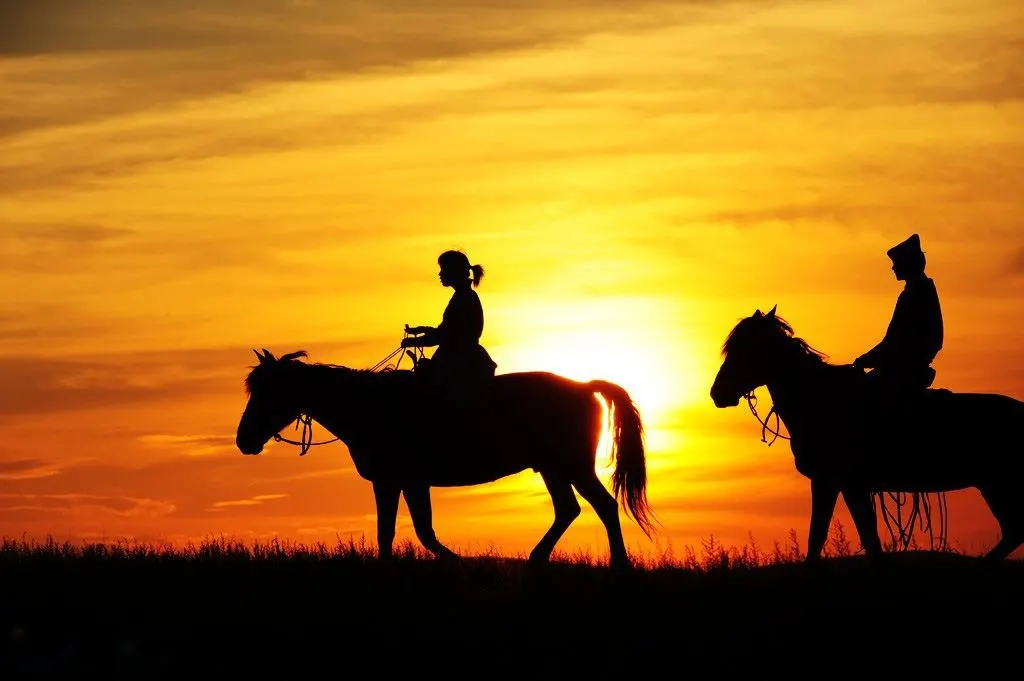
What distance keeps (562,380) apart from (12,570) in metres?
6.61

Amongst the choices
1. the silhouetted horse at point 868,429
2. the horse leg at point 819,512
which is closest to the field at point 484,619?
the horse leg at point 819,512

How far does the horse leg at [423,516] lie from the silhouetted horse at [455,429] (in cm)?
2

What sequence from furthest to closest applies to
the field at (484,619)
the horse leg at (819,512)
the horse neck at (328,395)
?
1. the horse neck at (328,395)
2. the horse leg at (819,512)
3. the field at (484,619)

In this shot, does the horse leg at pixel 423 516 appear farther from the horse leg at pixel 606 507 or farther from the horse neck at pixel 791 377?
the horse neck at pixel 791 377

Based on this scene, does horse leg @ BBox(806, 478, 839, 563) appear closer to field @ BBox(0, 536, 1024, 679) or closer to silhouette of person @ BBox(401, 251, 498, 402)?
field @ BBox(0, 536, 1024, 679)

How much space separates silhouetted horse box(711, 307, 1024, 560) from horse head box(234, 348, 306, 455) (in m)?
5.06

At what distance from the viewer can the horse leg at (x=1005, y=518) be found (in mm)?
18125

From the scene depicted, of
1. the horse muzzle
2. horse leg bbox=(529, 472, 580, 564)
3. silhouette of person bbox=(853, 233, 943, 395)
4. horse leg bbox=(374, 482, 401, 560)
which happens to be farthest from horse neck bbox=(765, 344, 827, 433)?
the horse muzzle

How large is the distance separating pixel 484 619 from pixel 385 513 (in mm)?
3969

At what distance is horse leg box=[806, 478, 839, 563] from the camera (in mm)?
17281

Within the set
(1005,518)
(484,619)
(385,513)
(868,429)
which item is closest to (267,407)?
(385,513)

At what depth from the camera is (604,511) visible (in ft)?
59.4

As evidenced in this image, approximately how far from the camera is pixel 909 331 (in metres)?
17.6

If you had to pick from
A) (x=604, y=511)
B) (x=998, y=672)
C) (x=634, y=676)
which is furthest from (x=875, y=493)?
(x=634, y=676)
